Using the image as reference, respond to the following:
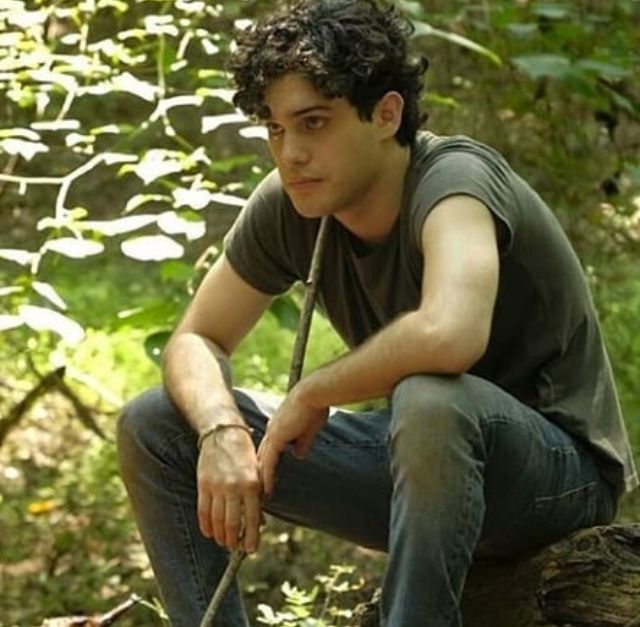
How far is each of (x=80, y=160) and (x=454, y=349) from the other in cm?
482

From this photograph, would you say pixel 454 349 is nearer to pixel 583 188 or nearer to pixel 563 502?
pixel 563 502

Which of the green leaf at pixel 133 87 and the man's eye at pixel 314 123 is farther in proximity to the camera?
the green leaf at pixel 133 87

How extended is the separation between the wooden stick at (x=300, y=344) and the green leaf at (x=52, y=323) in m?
0.49

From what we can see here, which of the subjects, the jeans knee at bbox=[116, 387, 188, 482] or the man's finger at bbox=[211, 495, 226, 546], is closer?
the man's finger at bbox=[211, 495, 226, 546]

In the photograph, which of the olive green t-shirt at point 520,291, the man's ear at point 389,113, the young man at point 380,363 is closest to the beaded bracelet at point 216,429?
the young man at point 380,363

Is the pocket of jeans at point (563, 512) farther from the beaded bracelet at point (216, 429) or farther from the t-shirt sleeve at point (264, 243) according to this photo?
the t-shirt sleeve at point (264, 243)

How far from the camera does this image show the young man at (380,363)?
2.45m

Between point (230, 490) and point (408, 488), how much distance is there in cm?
43

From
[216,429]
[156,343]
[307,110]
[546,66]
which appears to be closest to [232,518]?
[216,429]

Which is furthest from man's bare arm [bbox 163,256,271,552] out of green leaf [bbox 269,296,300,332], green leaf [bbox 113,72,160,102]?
green leaf [bbox 113,72,160,102]

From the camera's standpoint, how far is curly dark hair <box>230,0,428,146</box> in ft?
8.71

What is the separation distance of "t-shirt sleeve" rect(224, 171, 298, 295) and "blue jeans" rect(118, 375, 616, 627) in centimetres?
23

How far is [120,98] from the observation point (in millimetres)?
7578

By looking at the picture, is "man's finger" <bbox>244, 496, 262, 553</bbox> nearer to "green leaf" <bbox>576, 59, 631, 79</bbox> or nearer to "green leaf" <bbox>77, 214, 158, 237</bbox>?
"green leaf" <bbox>77, 214, 158, 237</bbox>
